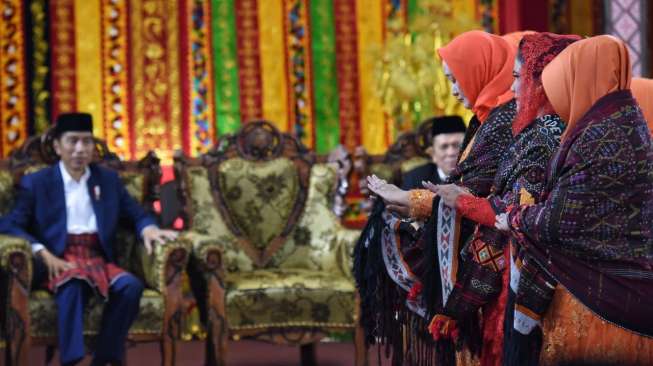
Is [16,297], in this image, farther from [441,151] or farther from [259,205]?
[441,151]

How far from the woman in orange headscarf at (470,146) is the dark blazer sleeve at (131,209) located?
181 cm

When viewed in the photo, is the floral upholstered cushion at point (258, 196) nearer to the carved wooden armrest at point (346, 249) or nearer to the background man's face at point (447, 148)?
the carved wooden armrest at point (346, 249)

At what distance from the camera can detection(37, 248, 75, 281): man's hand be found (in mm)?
4008

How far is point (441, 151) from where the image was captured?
455 centimetres

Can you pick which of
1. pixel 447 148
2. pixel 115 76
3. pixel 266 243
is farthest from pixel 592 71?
pixel 115 76

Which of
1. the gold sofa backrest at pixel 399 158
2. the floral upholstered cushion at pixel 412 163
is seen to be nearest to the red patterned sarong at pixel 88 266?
the gold sofa backrest at pixel 399 158

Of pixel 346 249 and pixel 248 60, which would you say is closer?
pixel 346 249

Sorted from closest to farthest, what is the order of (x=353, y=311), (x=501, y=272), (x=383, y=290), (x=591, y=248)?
(x=591, y=248) → (x=501, y=272) → (x=383, y=290) → (x=353, y=311)

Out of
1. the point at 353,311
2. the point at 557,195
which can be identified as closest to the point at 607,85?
the point at 557,195

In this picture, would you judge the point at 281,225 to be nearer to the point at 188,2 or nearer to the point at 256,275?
the point at 256,275

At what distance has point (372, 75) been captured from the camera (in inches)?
248

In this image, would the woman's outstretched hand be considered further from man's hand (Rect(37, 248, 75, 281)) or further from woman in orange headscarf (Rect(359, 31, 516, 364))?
man's hand (Rect(37, 248, 75, 281))

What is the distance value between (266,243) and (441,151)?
89cm

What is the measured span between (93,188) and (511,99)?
2.27 meters
